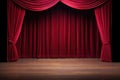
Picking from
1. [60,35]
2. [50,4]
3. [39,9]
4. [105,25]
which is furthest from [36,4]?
[105,25]

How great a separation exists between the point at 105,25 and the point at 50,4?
133 centimetres

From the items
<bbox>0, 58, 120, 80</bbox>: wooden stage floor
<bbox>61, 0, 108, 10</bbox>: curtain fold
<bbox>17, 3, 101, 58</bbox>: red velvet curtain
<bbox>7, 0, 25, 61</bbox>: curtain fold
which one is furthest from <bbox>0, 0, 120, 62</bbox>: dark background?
<bbox>17, 3, 101, 58</bbox>: red velvet curtain

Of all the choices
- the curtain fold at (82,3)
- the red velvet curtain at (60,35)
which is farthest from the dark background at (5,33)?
the red velvet curtain at (60,35)

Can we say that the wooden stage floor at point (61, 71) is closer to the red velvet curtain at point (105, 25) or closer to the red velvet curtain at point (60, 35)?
the red velvet curtain at point (105, 25)

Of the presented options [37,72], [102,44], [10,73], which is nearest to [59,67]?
[37,72]

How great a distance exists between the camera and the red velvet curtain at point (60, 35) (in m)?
7.25

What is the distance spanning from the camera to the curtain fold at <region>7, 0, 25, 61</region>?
6.57 meters

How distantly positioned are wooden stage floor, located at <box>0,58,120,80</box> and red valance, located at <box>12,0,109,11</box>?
1.28 meters

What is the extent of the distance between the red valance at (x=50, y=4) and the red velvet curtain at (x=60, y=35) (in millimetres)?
615

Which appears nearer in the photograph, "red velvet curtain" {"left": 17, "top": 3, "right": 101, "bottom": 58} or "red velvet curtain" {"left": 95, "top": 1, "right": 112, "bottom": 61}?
"red velvet curtain" {"left": 95, "top": 1, "right": 112, "bottom": 61}

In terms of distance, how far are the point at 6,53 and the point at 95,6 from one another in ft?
7.42

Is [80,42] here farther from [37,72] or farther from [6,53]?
[37,72]

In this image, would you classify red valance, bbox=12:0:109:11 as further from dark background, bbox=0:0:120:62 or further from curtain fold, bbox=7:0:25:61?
dark background, bbox=0:0:120:62

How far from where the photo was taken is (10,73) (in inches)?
201
